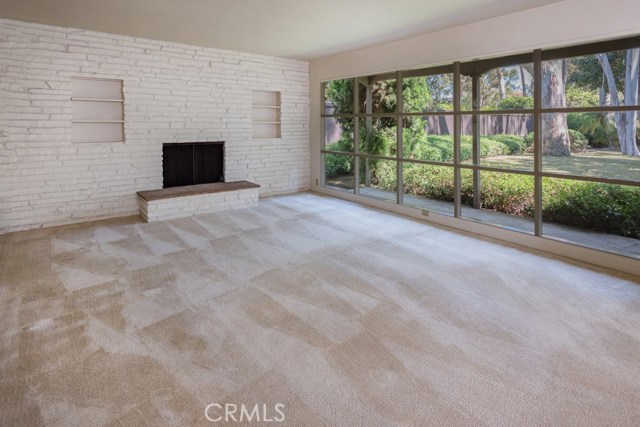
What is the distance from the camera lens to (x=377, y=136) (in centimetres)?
810

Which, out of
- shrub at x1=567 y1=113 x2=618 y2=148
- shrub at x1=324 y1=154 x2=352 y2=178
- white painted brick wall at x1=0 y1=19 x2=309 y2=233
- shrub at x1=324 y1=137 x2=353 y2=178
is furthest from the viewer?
shrub at x1=324 y1=154 x2=352 y2=178

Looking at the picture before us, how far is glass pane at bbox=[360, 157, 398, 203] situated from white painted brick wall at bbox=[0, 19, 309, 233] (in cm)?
202

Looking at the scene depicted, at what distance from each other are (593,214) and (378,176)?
4.03 m

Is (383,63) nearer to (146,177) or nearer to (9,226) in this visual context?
(146,177)

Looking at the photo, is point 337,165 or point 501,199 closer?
point 501,199

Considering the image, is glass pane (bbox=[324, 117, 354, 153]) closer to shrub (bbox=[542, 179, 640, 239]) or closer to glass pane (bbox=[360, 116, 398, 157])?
glass pane (bbox=[360, 116, 398, 157])

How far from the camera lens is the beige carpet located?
76.7 inches

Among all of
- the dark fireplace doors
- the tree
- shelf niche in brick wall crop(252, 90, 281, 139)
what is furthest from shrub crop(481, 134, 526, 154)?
the dark fireplace doors

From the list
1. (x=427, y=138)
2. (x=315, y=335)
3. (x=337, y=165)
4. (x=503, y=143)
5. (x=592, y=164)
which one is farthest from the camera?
(x=337, y=165)

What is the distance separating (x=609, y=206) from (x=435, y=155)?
11.8 feet

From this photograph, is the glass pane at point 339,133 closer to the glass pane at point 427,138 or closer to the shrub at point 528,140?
the glass pane at point 427,138

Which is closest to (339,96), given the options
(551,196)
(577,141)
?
(551,196)

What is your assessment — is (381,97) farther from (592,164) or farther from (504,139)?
(592,164)

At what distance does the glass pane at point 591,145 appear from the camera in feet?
24.1
